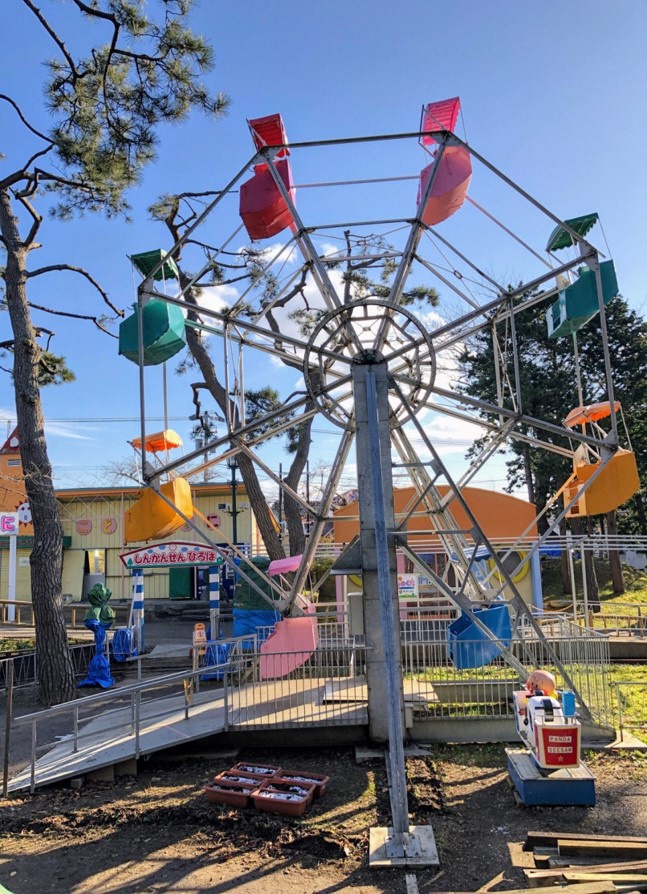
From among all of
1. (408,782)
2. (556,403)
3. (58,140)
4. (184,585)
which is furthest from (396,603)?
(184,585)

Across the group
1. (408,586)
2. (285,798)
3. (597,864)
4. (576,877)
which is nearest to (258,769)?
(285,798)

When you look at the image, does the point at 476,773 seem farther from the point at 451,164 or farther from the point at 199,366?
the point at 199,366

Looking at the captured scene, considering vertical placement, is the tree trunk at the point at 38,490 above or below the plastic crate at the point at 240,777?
above

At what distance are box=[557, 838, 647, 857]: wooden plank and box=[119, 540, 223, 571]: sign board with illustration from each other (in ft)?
42.3

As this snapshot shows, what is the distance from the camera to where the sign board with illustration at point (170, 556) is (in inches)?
691

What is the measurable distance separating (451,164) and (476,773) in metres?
8.49

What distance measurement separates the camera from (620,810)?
6934 mm

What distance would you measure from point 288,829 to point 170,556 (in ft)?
37.6

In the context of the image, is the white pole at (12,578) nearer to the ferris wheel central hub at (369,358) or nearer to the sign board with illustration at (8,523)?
the sign board with illustration at (8,523)

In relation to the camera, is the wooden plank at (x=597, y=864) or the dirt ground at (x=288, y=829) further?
the dirt ground at (x=288, y=829)

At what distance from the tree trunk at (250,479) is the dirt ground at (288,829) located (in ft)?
25.8

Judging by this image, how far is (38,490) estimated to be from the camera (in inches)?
529

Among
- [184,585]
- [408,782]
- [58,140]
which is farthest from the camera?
[184,585]

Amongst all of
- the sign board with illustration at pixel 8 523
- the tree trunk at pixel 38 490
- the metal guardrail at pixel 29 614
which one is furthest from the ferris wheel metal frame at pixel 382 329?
the sign board with illustration at pixel 8 523
